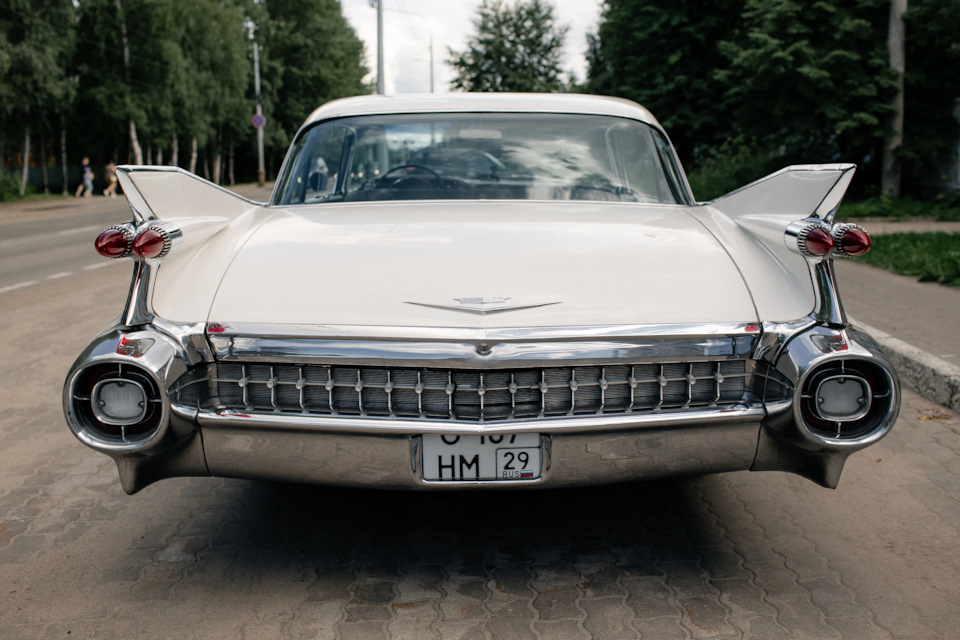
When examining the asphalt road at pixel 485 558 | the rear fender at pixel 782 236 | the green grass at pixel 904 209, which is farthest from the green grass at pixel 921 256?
the rear fender at pixel 782 236

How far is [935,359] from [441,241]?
382 cm

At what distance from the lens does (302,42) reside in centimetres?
5984

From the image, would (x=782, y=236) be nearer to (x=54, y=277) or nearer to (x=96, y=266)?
(x=54, y=277)

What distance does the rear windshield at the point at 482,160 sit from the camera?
375cm

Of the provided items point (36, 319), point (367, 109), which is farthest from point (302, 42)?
point (367, 109)

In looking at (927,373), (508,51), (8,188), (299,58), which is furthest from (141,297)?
(299,58)

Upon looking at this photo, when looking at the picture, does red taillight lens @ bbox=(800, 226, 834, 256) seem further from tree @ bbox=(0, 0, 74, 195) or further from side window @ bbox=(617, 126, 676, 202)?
tree @ bbox=(0, 0, 74, 195)

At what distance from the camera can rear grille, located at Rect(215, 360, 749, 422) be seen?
8.27 ft

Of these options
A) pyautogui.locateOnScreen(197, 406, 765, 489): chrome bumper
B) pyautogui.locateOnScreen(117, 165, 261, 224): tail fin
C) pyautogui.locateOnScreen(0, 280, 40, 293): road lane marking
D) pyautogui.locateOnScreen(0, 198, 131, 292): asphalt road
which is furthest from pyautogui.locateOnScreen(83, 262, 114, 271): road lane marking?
pyautogui.locateOnScreen(197, 406, 765, 489): chrome bumper

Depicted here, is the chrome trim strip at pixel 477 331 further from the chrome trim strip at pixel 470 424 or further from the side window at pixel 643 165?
the side window at pixel 643 165

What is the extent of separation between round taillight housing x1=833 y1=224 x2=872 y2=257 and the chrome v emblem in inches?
36.8

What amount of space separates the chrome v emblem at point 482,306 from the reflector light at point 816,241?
0.84 meters

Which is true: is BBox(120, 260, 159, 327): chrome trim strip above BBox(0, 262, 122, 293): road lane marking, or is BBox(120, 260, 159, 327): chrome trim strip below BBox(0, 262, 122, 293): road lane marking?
above

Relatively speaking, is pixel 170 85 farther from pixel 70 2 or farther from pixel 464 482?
pixel 464 482
